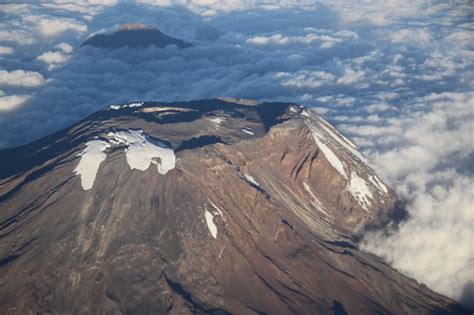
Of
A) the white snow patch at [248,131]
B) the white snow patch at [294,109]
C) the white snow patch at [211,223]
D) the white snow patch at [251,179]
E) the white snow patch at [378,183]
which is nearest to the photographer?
the white snow patch at [211,223]

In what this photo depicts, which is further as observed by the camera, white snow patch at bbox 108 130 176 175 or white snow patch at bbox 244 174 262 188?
white snow patch at bbox 244 174 262 188

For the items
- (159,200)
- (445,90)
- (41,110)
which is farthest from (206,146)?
(445,90)

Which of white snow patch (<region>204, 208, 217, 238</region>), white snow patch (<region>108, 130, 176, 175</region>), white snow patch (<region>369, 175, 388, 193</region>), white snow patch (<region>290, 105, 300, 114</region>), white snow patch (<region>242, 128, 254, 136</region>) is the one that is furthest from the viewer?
white snow patch (<region>290, 105, 300, 114</region>)

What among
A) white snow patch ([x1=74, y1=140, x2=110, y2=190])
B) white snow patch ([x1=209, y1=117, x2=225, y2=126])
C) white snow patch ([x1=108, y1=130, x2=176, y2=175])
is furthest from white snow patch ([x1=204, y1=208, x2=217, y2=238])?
white snow patch ([x1=209, y1=117, x2=225, y2=126])

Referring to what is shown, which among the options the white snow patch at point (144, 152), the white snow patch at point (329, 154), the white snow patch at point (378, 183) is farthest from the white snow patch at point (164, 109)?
the white snow patch at point (378, 183)

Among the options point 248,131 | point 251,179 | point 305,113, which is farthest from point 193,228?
point 305,113

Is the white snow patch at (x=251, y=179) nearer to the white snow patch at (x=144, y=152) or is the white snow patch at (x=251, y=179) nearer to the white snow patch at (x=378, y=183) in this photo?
the white snow patch at (x=144, y=152)

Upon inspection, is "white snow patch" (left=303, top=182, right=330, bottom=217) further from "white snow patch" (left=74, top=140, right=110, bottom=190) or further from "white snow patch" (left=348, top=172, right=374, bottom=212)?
"white snow patch" (left=74, top=140, right=110, bottom=190)

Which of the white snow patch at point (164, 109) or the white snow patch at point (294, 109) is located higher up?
the white snow patch at point (164, 109)
